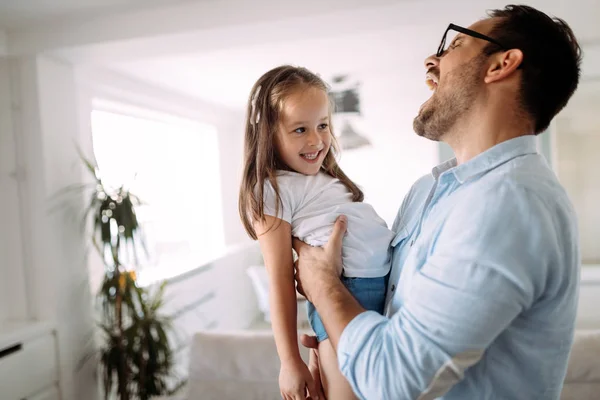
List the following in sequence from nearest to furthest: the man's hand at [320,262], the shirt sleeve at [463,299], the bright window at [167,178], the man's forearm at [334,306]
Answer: the shirt sleeve at [463,299] → the man's forearm at [334,306] → the man's hand at [320,262] → the bright window at [167,178]

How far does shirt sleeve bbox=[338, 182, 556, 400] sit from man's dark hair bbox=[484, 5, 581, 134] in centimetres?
27

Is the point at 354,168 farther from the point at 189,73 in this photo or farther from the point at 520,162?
the point at 520,162

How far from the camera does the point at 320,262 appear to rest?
39.9 inches

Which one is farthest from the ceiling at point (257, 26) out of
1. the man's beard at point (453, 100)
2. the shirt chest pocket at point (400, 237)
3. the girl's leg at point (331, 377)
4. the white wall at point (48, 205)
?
the girl's leg at point (331, 377)

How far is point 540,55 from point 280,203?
667 millimetres

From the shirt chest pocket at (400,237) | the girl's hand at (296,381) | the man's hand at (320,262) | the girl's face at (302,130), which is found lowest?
the girl's hand at (296,381)

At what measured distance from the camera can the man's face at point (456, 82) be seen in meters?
0.91

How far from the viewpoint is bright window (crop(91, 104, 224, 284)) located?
3.52 m

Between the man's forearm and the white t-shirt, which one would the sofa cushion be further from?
the man's forearm

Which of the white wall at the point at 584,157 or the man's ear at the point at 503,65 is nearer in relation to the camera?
the man's ear at the point at 503,65

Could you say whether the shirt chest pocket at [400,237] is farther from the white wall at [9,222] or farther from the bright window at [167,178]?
the bright window at [167,178]

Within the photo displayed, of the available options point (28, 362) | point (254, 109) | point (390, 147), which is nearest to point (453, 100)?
point (254, 109)

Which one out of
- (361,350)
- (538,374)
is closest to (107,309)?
(361,350)

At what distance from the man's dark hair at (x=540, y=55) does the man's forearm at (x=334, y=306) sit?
0.52 m
